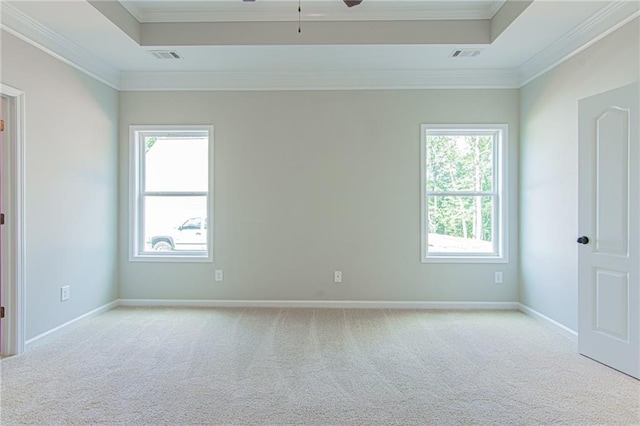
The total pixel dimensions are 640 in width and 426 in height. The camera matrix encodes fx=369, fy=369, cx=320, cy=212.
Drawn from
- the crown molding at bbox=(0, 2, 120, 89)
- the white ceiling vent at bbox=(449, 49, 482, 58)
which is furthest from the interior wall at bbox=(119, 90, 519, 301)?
the white ceiling vent at bbox=(449, 49, 482, 58)

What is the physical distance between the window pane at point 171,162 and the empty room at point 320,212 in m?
0.03

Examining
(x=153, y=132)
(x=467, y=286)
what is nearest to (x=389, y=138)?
(x=467, y=286)

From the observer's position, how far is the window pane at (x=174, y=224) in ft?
15.3

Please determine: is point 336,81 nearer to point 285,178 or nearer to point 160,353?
point 285,178

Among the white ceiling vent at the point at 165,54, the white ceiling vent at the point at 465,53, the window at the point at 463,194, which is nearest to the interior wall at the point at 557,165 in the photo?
the window at the point at 463,194

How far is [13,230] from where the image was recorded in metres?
3.12

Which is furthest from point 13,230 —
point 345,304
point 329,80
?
point 329,80

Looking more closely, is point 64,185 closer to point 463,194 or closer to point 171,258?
point 171,258

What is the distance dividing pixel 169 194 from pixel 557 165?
174 inches

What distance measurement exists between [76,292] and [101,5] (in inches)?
110

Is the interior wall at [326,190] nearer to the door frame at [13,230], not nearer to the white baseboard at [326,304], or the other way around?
the white baseboard at [326,304]

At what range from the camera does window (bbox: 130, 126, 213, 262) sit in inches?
183

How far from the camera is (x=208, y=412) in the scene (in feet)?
7.42

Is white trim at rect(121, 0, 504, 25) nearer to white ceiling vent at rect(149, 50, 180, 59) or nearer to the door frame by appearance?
white ceiling vent at rect(149, 50, 180, 59)
